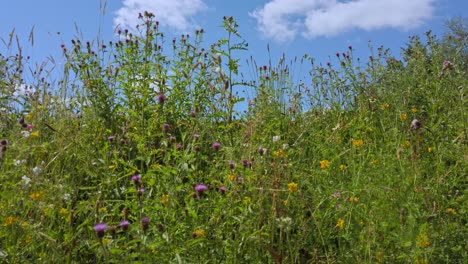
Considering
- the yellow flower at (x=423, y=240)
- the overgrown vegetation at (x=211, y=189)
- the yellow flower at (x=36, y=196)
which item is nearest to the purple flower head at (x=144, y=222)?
the overgrown vegetation at (x=211, y=189)

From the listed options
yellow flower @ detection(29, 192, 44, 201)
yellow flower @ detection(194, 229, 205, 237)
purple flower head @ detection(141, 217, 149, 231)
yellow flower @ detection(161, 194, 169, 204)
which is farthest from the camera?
yellow flower @ detection(29, 192, 44, 201)

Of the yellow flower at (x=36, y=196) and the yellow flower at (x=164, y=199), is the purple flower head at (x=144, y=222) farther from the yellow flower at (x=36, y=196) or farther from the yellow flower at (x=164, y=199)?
the yellow flower at (x=36, y=196)

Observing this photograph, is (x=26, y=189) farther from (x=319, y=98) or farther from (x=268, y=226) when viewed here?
(x=319, y=98)

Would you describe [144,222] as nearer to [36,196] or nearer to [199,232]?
[199,232]

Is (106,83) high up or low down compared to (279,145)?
up

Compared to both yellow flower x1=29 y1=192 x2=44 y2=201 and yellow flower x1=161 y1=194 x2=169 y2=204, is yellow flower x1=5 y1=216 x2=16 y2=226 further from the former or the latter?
yellow flower x1=161 y1=194 x2=169 y2=204

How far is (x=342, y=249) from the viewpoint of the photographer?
2.19 meters

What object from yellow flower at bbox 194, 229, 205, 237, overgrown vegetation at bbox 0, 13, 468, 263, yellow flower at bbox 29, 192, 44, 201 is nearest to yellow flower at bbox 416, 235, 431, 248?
overgrown vegetation at bbox 0, 13, 468, 263

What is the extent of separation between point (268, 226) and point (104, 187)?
112 centimetres

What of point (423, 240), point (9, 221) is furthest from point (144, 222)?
point (423, 240)

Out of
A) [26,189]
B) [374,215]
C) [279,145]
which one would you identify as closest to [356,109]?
[279,145]

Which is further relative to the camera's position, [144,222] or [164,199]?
[164,199]

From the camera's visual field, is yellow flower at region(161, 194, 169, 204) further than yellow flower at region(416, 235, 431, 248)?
Yes

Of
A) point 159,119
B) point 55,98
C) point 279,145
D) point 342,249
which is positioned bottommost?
point 342,249
